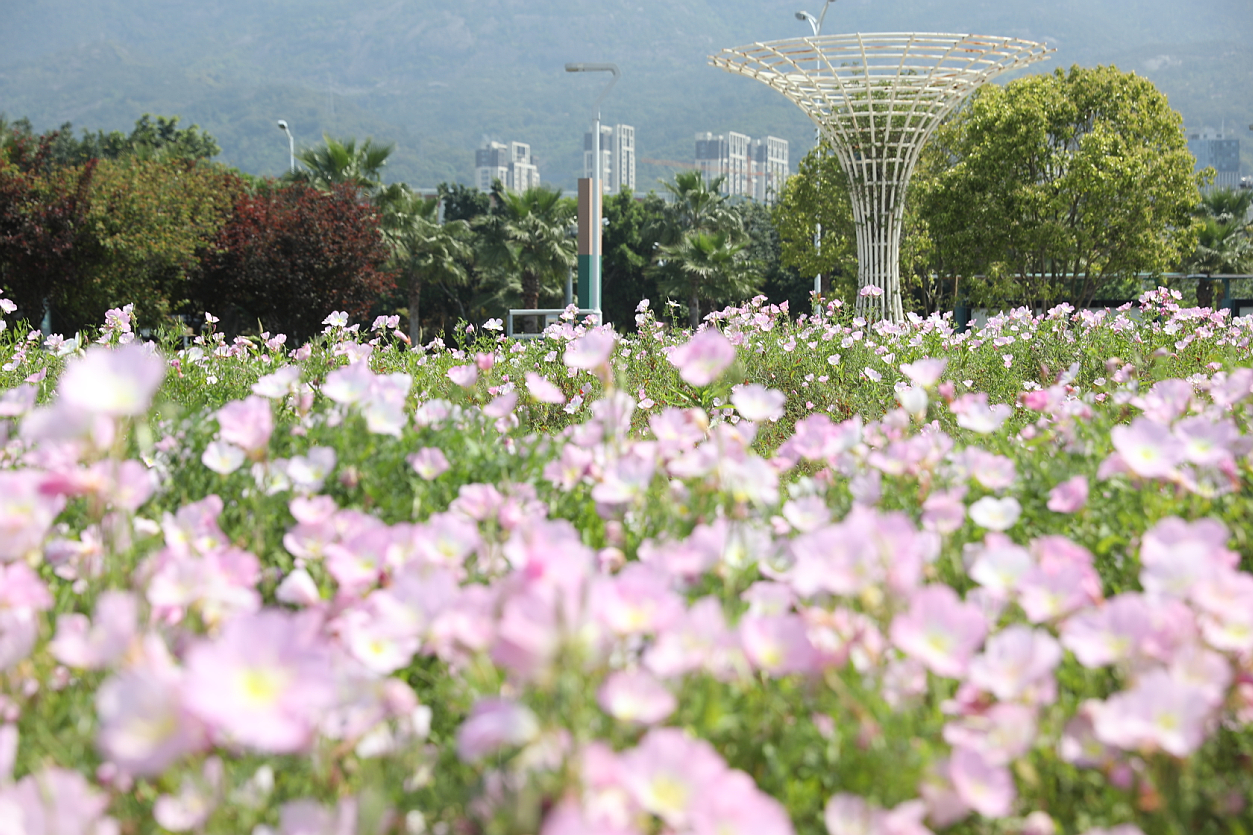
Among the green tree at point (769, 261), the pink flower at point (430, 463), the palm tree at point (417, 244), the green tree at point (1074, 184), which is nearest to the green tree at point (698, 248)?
the green tree at point (769, 261)

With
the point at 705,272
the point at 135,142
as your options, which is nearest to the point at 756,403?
the point at 705,272

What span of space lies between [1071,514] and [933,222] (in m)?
14.1

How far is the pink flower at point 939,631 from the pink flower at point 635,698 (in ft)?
0.97

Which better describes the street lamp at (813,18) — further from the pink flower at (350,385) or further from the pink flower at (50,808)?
the pink flower at (50,808)

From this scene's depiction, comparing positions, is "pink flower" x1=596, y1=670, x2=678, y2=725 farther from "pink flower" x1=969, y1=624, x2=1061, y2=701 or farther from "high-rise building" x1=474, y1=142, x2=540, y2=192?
"high-rise building" x1=474, y1=142, x2=540, y2=192

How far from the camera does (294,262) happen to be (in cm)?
1753

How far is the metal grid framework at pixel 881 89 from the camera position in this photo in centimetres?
1109

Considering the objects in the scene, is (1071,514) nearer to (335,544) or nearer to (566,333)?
(335,544)

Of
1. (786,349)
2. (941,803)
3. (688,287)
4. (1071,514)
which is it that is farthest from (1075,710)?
(688,287)

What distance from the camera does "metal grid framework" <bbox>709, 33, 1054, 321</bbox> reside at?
36.4 ft

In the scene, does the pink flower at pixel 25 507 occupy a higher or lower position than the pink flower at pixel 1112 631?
higher

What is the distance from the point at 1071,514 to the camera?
5.71 feet

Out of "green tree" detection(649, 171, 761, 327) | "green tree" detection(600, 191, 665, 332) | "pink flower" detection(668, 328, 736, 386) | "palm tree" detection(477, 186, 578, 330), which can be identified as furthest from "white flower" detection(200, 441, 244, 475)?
"green tree" detection(600, 191, 665, 332)

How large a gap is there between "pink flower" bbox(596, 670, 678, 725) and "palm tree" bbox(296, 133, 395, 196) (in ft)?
82.9
